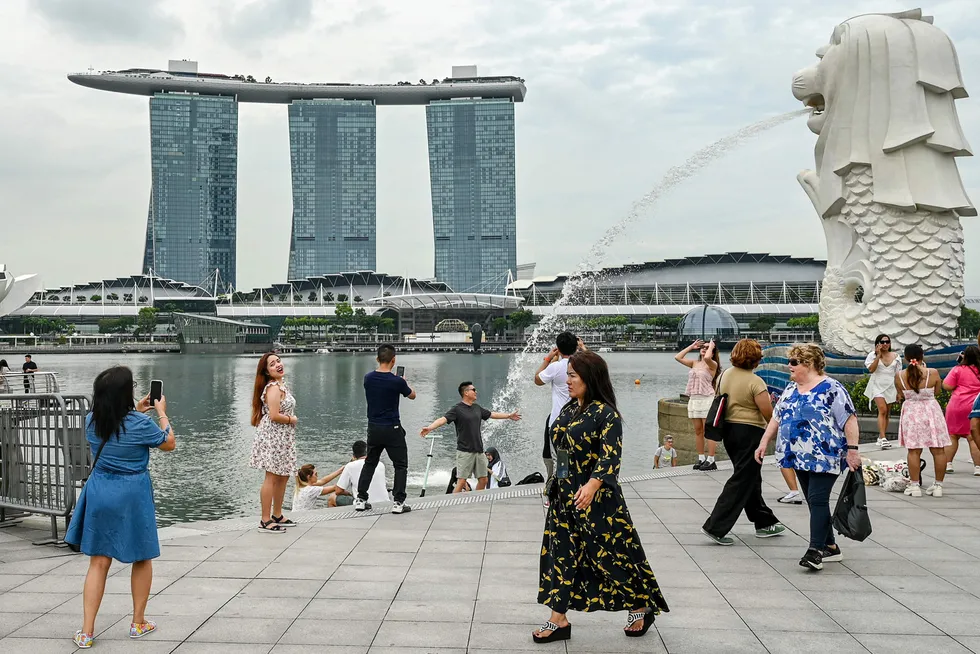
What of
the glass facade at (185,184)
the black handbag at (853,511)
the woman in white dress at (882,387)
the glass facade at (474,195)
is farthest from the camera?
the glass facade at (474,195)

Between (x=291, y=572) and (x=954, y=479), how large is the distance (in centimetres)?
764

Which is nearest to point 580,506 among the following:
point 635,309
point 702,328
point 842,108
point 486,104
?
point 842,108

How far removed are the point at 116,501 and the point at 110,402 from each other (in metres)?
0.53

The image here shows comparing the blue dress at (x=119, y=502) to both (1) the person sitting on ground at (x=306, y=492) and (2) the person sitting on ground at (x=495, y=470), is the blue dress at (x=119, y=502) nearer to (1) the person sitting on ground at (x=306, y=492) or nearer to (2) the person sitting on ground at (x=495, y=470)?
(1) the person sitting on ground at (x=306, y=492)

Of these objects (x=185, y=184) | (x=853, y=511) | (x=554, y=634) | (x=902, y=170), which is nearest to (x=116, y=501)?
(x=554, y=634)

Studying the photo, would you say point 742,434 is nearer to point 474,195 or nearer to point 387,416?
point 387,416

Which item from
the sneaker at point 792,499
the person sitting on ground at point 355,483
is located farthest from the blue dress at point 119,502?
the sneaker at point 792,499

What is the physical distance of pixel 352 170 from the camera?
154500 mm

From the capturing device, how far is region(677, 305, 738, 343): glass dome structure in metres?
89.5

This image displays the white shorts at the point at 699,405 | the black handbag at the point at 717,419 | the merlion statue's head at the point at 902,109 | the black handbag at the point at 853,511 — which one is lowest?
the black handbag at the point at 853,511

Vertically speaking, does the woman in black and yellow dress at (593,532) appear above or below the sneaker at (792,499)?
above

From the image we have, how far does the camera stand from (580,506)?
14.4 ft

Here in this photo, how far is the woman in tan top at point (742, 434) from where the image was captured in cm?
660

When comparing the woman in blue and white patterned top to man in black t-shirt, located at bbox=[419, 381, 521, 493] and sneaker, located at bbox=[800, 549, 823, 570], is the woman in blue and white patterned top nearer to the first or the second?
sneaker, located at bbox=[800, 549, 823, 570]
